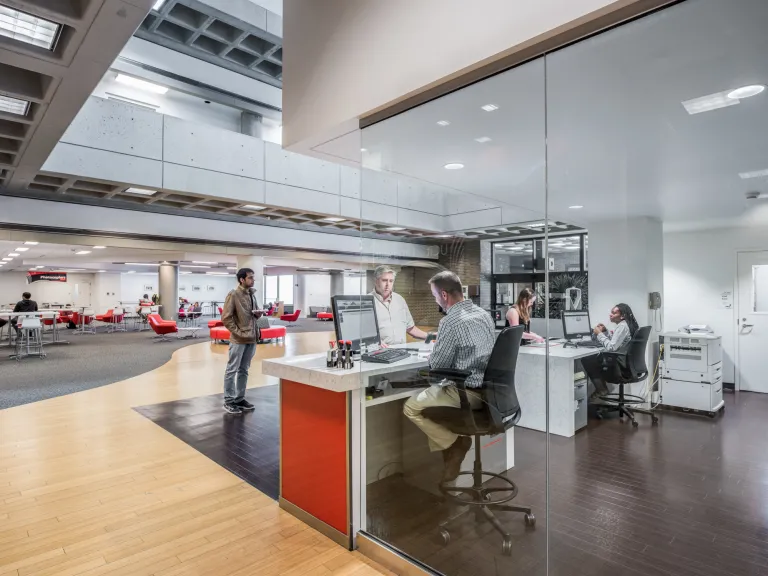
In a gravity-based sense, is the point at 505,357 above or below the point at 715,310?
below

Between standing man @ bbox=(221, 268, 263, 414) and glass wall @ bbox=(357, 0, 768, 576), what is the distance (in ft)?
10.3

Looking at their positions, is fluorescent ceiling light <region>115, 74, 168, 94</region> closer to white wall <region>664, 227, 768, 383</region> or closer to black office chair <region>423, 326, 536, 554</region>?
black office chair <region>423, 326, 536, 554</region>

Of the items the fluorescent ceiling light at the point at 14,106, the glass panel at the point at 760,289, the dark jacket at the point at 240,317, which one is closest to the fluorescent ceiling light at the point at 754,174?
the glass panel at the point at 760,289

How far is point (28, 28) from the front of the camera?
3.01 meters

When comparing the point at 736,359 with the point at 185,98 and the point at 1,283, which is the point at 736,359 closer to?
the point at 185,98

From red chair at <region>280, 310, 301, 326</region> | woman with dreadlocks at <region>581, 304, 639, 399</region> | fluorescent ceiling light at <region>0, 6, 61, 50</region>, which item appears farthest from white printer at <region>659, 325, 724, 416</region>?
red chair at <region>280, 310, 301, 326</region>

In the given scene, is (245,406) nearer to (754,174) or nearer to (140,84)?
(754,174)

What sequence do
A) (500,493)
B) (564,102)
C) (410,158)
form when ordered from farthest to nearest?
(410,158)
(500,493)
(564,102)

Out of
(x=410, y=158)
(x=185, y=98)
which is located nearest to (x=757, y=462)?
(x=410, y=158)

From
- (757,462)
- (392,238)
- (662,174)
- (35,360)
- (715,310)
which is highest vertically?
(662,174)

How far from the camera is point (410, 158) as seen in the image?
2836mm

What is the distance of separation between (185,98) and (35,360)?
22.8 feet

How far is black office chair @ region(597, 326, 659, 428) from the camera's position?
1850 millimetres

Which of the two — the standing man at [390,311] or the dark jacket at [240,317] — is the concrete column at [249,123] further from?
the standing man at [390,311]
